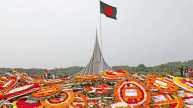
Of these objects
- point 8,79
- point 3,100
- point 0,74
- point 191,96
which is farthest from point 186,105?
point 0,74

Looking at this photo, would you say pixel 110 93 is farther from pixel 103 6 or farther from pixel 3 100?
pixel 103 6

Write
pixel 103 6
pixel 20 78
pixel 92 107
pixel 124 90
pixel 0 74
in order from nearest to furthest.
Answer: pixel 92 107 < pixel 124 90 < pixel 20 78 < pixel 103 6 < pixel 0 74

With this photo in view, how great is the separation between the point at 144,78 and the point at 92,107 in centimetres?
553

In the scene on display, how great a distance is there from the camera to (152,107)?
23406mm

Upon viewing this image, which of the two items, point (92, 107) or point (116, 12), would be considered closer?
point (92, 107)

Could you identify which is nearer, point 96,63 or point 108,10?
point 108,10

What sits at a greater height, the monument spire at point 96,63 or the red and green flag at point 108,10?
the red and green flag at point 108,10

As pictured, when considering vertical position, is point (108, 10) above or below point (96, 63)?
above

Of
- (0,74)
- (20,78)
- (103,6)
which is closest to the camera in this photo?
(20,78)

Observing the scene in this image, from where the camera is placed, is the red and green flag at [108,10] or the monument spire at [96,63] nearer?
the red and green flag at [108,10]

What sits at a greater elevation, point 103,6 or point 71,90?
point 103,6

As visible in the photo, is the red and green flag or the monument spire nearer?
the red and green flag

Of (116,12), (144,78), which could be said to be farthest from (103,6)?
(144,78)

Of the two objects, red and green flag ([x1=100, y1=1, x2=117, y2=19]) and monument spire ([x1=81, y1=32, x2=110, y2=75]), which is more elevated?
red and green flag ([x1=100, y1=1, x2=117, y2=19])
